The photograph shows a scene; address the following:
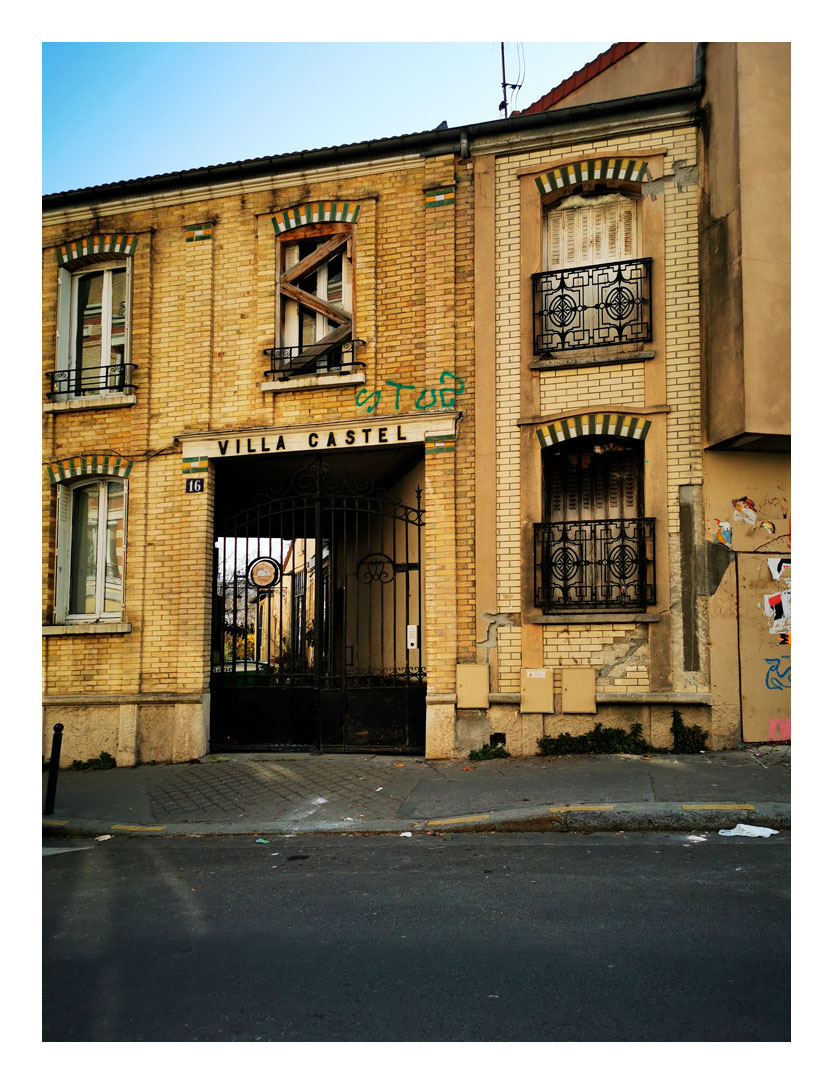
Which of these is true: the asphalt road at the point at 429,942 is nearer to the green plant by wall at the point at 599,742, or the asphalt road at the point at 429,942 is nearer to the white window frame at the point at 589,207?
the green plant by wall at the point at 599,742

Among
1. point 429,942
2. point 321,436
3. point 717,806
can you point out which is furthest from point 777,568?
point 429,942

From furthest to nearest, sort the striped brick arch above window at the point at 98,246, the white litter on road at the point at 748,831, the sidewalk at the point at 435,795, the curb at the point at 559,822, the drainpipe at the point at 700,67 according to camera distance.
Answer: the striped brick arch above window at the point at 98,246 → the drainpipe at the point at 700,67 → the sidewalk at the point at 435,795 → the curb at the point at 559,822 → the white litter on road at the point at 748,831

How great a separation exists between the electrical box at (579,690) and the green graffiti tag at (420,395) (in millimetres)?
3625

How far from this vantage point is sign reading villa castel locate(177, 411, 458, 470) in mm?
10516

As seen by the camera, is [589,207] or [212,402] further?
[212,402]

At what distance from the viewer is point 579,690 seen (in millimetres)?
9734

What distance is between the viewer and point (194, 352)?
37.9 feet

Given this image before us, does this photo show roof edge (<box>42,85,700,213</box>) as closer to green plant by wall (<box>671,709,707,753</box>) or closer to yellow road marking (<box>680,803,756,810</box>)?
green plant by wall (<box>671,709,707,753</box>)

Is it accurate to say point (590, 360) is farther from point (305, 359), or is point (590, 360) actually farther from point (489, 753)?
point (489, 753)

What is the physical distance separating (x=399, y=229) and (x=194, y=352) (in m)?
3.24

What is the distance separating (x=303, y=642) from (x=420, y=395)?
3.60 meters

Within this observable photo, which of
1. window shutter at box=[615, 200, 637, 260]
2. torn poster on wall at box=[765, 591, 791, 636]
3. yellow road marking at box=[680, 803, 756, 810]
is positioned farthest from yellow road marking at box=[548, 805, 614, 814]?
window shutter at box=[615, 200, 637, 260]

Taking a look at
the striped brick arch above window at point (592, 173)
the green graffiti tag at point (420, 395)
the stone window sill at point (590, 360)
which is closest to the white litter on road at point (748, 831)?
the stone window sill at point (590, 360)

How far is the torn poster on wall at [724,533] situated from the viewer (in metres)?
9.60
